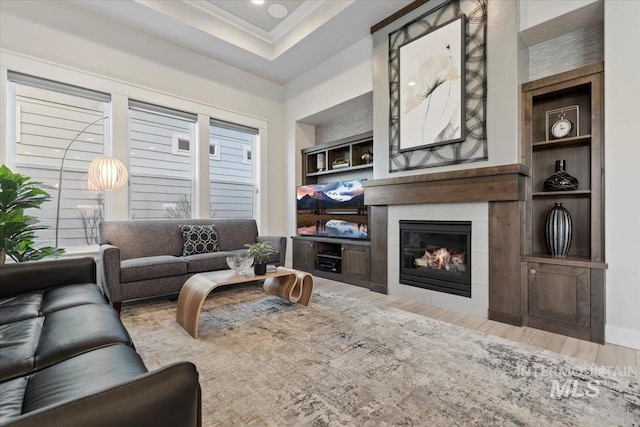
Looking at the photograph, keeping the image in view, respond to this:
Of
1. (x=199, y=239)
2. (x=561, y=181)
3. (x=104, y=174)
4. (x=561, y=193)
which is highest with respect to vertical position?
(x=104, y=174)

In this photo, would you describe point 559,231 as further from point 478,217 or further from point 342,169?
point 342,169

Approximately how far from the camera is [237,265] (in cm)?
270

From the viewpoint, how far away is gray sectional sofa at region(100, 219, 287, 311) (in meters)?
2.86

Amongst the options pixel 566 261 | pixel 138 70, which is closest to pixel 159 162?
pixel 138 70

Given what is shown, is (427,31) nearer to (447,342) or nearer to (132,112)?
(447,342)

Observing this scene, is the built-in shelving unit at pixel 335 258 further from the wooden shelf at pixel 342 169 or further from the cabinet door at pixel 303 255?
the wooden shelf at pixel 342 169

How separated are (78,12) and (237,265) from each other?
3545mm

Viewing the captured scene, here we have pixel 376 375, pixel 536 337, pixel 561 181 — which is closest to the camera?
pixel 376 375

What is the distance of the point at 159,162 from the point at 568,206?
482 cm

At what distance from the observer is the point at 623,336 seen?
2178mm

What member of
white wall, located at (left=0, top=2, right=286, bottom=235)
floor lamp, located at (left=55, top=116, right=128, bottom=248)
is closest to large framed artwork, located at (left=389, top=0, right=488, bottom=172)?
white wall, located at (left=0, top=2, right=286, bottom=235)

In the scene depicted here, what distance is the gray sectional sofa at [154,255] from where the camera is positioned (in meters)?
2.86

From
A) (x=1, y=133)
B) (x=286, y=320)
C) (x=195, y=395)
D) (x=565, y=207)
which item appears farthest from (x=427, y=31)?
(x=1, y=133)

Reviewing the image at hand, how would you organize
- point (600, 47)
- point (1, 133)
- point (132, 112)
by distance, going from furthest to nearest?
point (132, 112) → point (1, 133) → point (600, 47)
